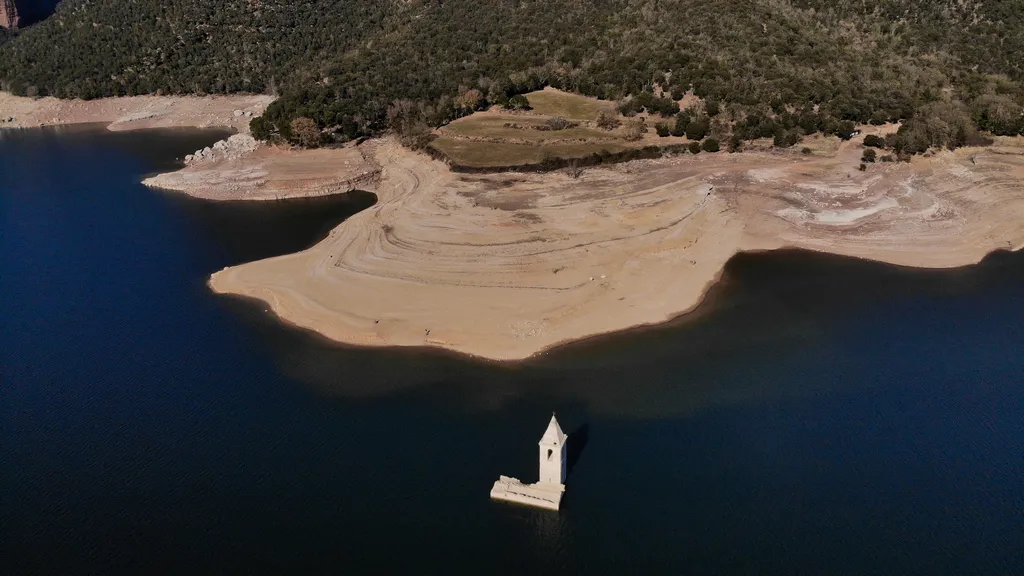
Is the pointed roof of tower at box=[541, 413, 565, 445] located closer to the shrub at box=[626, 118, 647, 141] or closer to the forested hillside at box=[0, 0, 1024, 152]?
the shrub at box=[626, 118, 647, 141]

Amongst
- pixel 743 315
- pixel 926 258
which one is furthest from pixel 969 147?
pixel 743 315

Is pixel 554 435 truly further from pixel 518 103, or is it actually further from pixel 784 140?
pixel 518 103

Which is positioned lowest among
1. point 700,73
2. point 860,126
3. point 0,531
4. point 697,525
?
point 697,525

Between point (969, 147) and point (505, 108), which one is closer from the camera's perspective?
point (969, 147)

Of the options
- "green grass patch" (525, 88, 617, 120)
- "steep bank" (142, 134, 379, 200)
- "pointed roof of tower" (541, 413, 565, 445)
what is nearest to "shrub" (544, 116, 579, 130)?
"green grass patch" (525, 88, 617, 120)

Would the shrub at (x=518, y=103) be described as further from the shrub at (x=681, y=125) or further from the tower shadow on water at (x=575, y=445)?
the tower shadow on water at (x=575, y=445)

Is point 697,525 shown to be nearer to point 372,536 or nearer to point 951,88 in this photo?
point 372,536

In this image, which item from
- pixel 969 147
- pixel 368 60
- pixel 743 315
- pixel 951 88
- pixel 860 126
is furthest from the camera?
pixel 368 60
